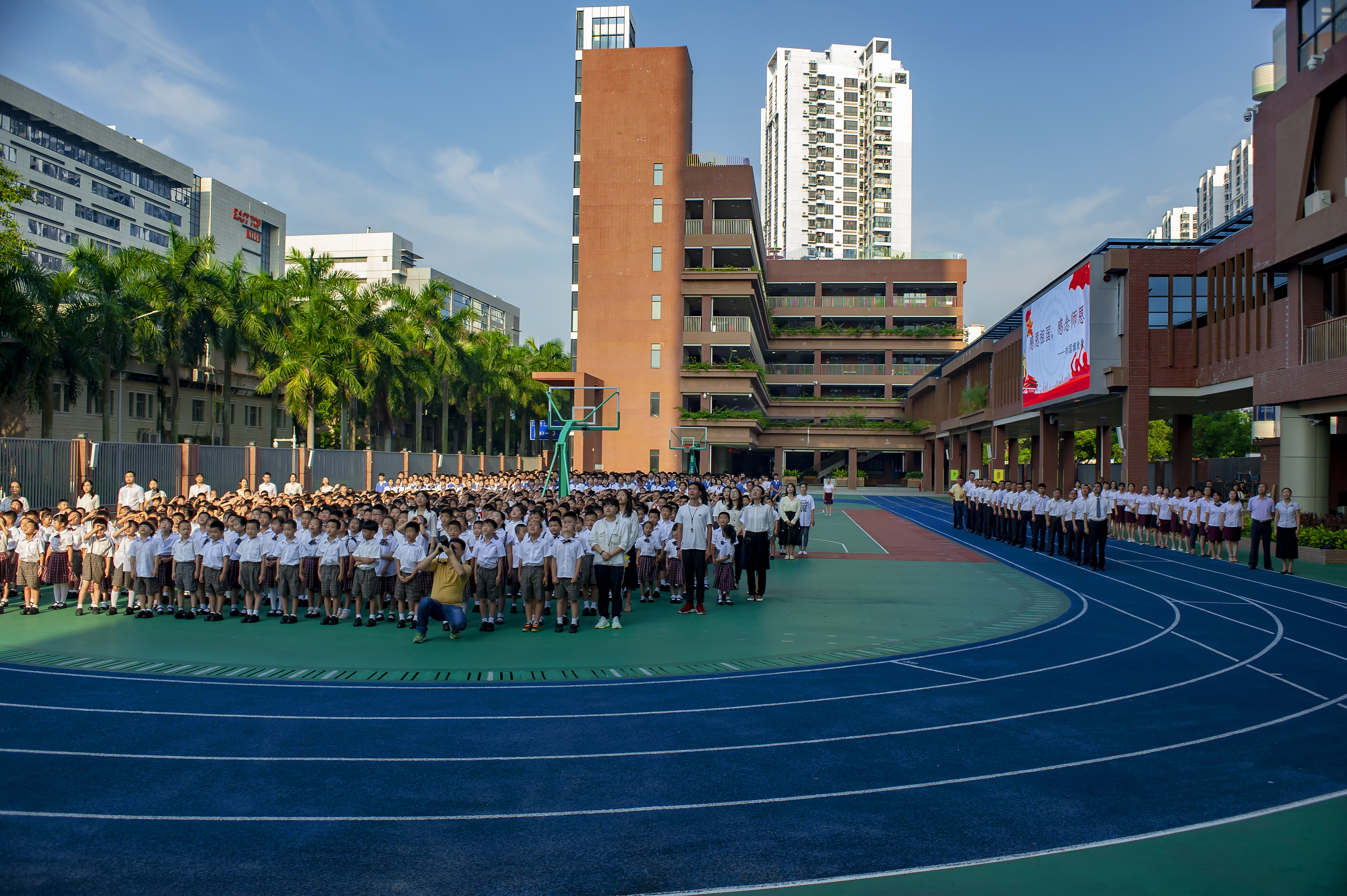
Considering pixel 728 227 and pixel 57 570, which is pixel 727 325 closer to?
pixel 728 227

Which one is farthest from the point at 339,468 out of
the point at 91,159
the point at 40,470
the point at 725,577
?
the point at 91,159

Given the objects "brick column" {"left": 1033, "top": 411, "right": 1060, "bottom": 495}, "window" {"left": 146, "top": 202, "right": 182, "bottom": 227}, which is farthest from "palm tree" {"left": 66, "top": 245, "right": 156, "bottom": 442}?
"window" {"left": 146, "top": 202, "right": 182, "bottom": 227}

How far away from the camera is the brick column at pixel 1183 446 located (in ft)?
115

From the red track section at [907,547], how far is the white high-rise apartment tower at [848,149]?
10550 centimetres

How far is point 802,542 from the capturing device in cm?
2262

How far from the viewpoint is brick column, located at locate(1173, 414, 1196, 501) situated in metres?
35.2

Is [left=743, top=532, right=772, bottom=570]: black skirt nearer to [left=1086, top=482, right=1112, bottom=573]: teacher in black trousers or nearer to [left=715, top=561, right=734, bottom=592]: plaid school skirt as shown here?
[left=715, top=561, right=734, bottom=592]: plaid school skirt

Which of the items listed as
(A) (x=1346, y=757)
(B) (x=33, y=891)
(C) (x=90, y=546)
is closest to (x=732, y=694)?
(A) (x=1346, y=757)

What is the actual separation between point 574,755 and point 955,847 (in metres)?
2.95

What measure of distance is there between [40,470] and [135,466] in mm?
2625

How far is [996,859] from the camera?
5371 mm

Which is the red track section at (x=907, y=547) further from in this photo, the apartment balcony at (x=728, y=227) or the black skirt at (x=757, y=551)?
the apartment balcony at (x=728, y=227)

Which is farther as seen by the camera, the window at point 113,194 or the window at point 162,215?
the window at point 162,215

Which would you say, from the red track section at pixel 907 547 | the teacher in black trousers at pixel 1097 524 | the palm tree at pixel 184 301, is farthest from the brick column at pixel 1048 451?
the palm tree at pixel 184 301
